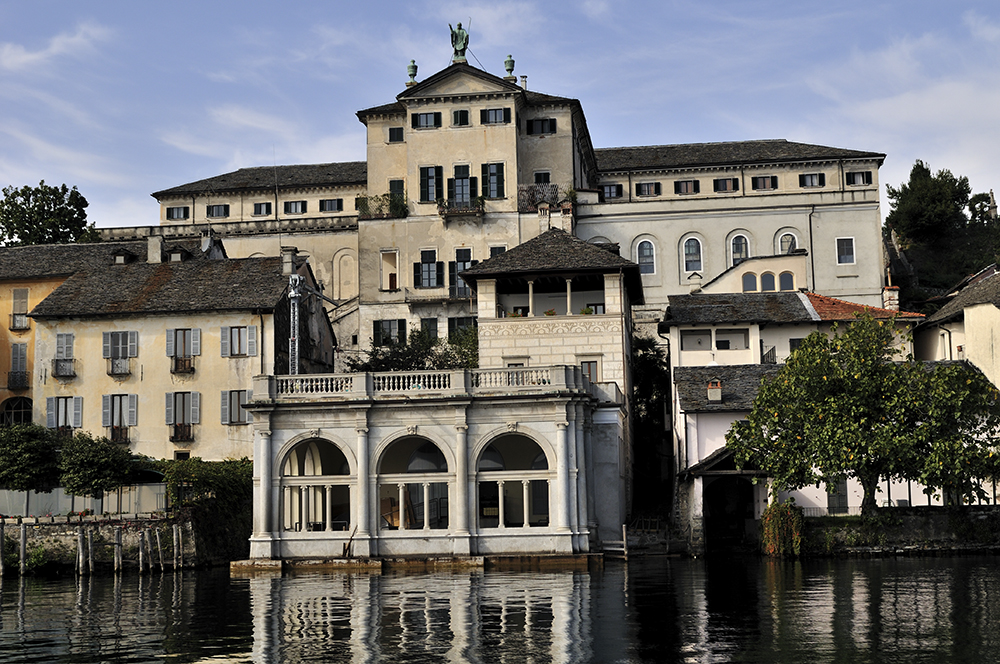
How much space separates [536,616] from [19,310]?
4858 cm

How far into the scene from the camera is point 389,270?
82.5 metres

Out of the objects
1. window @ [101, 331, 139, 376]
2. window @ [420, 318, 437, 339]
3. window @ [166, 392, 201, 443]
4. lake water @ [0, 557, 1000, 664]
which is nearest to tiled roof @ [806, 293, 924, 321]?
lake water @ [0, 557, 1000, 664]

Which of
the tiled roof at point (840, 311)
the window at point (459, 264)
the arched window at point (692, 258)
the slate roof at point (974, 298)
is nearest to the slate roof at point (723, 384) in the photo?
the tiled roof at point (840, 311)

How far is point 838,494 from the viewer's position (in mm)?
51219

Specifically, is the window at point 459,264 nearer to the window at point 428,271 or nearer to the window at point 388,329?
the window at point 428,271

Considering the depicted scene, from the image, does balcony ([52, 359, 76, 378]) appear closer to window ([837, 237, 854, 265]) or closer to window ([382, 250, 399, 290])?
window ([382, 250, 399, 290])

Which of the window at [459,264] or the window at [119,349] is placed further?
the window at [459,264]

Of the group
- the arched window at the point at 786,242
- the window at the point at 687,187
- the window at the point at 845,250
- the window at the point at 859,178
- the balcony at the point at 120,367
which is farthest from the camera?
the window at the point at 687,187

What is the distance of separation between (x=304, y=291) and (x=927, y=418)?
31.7 metres

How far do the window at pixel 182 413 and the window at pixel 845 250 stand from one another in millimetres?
46702

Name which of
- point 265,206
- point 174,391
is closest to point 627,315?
point 174,391

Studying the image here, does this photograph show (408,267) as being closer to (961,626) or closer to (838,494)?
(838,494)

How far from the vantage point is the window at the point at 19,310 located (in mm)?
67250

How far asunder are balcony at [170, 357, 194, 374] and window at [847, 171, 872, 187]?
179ft
